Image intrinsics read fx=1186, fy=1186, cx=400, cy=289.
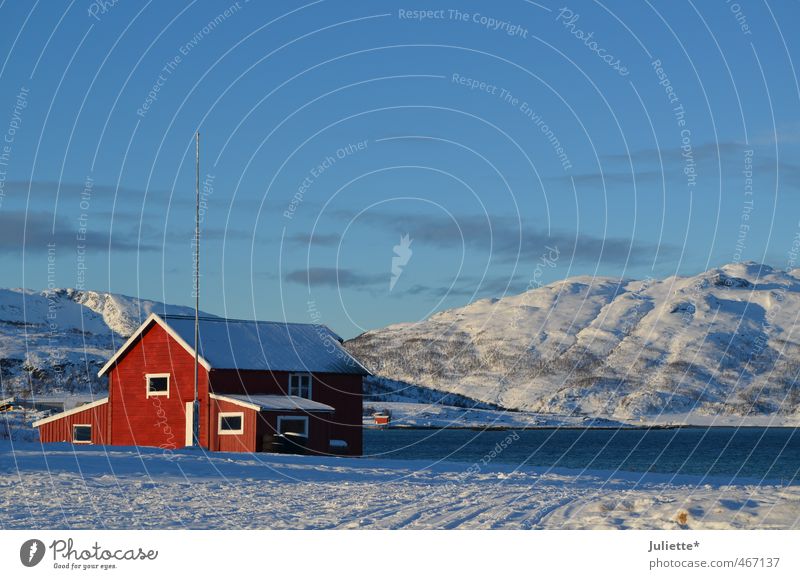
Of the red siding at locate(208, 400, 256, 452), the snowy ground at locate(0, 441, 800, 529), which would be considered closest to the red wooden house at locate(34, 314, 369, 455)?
the red siding at locate(208, 400, 256, 452)

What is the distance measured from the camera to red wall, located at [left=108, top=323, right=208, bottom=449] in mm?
55406

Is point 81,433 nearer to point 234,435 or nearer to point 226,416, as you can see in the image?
point 226,416

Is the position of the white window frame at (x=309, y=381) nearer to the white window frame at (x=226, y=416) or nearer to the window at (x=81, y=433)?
the white window frame at (x=226, y=416)

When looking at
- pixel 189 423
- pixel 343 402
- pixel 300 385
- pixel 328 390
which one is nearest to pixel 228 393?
pixel 189 423

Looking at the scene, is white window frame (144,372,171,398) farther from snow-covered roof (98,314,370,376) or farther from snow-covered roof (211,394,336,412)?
snow-covered roof (211,394,336,412)

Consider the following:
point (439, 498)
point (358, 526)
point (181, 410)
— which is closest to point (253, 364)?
point (181, 410)

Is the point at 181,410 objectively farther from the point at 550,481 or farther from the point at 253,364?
the point at 550,481

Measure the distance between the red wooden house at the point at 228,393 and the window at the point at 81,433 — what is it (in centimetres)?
5

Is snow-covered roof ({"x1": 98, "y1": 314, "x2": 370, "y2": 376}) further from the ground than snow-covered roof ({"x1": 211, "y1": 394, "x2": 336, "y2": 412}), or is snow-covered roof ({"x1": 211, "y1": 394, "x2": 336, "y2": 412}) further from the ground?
snow-covered roof ({"x1": 98, "y1": 314, "x2": 370, "y2": 376})

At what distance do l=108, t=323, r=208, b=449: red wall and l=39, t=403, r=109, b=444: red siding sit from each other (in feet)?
2.97

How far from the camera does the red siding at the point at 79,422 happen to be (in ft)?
195

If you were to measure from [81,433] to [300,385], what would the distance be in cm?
1232

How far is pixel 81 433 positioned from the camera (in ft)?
202
